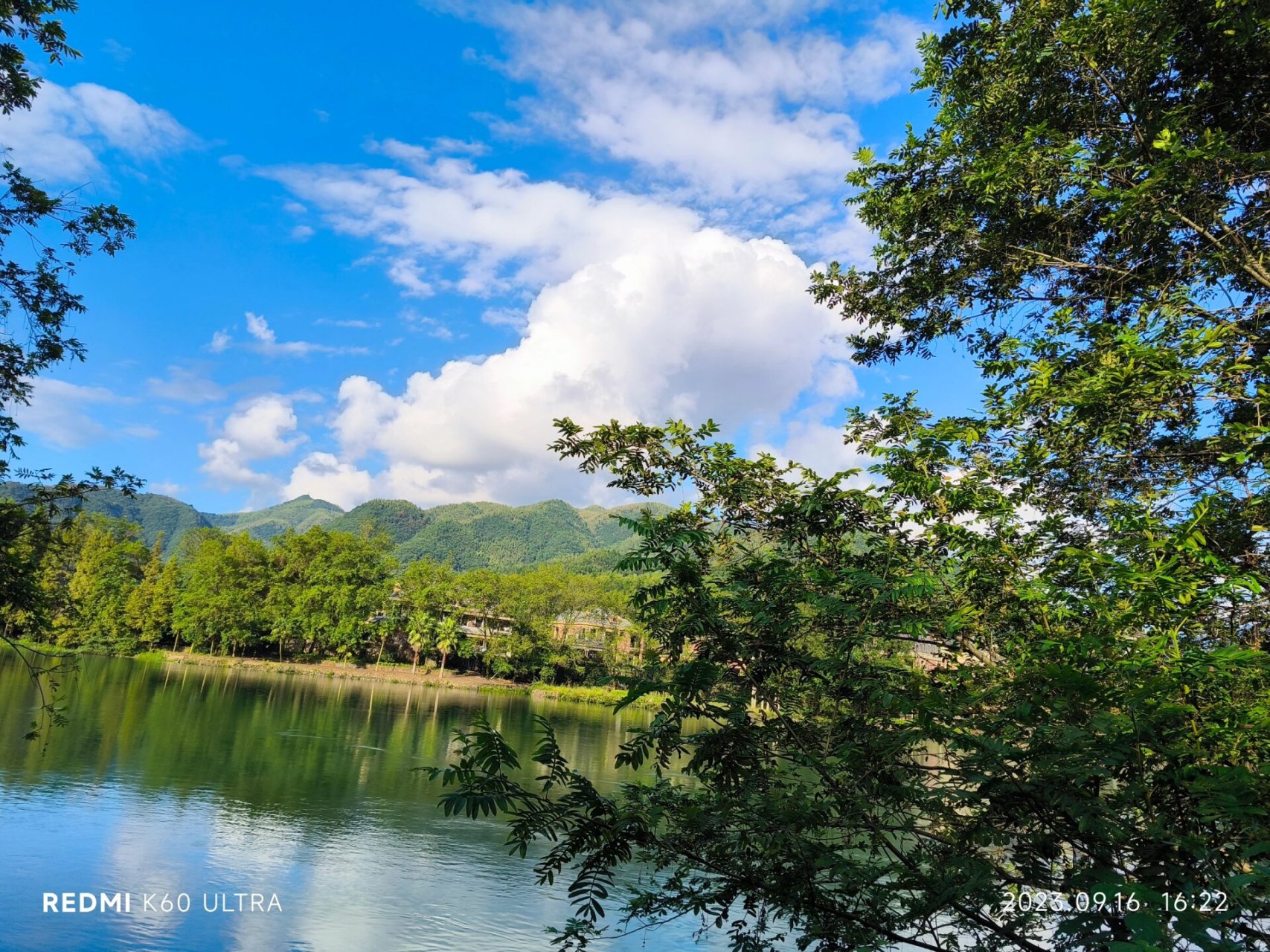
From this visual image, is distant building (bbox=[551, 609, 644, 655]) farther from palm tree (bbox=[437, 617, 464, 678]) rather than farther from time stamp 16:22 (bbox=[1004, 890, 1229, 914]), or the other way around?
time stamp 16:22 (bbox=[1004, 890, 1229, 914])

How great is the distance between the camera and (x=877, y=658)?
437 cm

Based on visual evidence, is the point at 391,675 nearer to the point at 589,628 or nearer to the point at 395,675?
the point at 395,675

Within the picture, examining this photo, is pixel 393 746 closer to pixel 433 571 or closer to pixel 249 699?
pixel 249 699

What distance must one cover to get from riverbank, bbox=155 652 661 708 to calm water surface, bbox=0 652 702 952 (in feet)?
83.1

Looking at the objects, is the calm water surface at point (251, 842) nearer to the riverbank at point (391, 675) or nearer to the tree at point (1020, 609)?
the tree at point (1020, 609)

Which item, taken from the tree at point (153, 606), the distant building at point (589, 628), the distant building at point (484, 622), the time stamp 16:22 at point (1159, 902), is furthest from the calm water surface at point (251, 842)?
the tree at point (153, 606)

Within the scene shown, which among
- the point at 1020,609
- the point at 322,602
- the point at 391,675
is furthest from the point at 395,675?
the point at 1020,609

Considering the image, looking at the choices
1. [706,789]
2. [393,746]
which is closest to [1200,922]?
[706,789]

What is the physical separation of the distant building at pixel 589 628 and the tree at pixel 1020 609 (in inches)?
1985

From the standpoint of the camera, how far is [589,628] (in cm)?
5675

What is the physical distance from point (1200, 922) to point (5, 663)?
56.0 m

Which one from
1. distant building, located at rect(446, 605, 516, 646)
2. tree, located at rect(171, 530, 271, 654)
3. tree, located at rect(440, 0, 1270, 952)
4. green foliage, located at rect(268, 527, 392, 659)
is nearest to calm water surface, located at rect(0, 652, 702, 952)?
tree, located at rect(440, 0, 1270, 952)

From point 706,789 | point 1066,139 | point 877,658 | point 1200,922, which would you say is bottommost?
point 706,789

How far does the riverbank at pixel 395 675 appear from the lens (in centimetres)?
5312
